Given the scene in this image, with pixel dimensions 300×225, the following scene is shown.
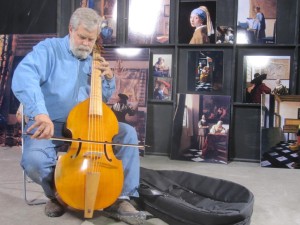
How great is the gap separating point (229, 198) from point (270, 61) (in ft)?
6.31

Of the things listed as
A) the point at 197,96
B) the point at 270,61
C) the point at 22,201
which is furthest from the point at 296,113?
the point at 22,201

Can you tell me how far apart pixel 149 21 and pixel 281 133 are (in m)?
1.66

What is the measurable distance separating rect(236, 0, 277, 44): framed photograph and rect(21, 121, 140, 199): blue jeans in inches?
84.7

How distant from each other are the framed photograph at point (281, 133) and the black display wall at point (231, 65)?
0.56 feet

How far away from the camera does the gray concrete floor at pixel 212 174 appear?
181 cm

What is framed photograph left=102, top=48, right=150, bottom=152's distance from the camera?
11.9 ft

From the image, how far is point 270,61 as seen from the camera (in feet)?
11.5

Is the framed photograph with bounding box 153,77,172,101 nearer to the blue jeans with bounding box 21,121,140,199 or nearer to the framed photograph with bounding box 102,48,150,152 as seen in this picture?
the framed photograph with bounding box 102,48,150,152

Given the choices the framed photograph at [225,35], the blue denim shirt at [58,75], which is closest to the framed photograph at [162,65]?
the framed photograph at [225,35]

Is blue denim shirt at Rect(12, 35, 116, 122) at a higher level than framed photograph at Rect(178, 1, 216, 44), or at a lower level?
lower

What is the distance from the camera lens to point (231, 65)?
142 inches

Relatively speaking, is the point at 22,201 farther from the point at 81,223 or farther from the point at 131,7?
the point at 131,7

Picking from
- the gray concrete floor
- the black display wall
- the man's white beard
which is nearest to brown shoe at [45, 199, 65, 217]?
the gray concrete floor

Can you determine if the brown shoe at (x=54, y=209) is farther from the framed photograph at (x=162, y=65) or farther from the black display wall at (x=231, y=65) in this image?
the framed photograph at (x=162, y=65)
